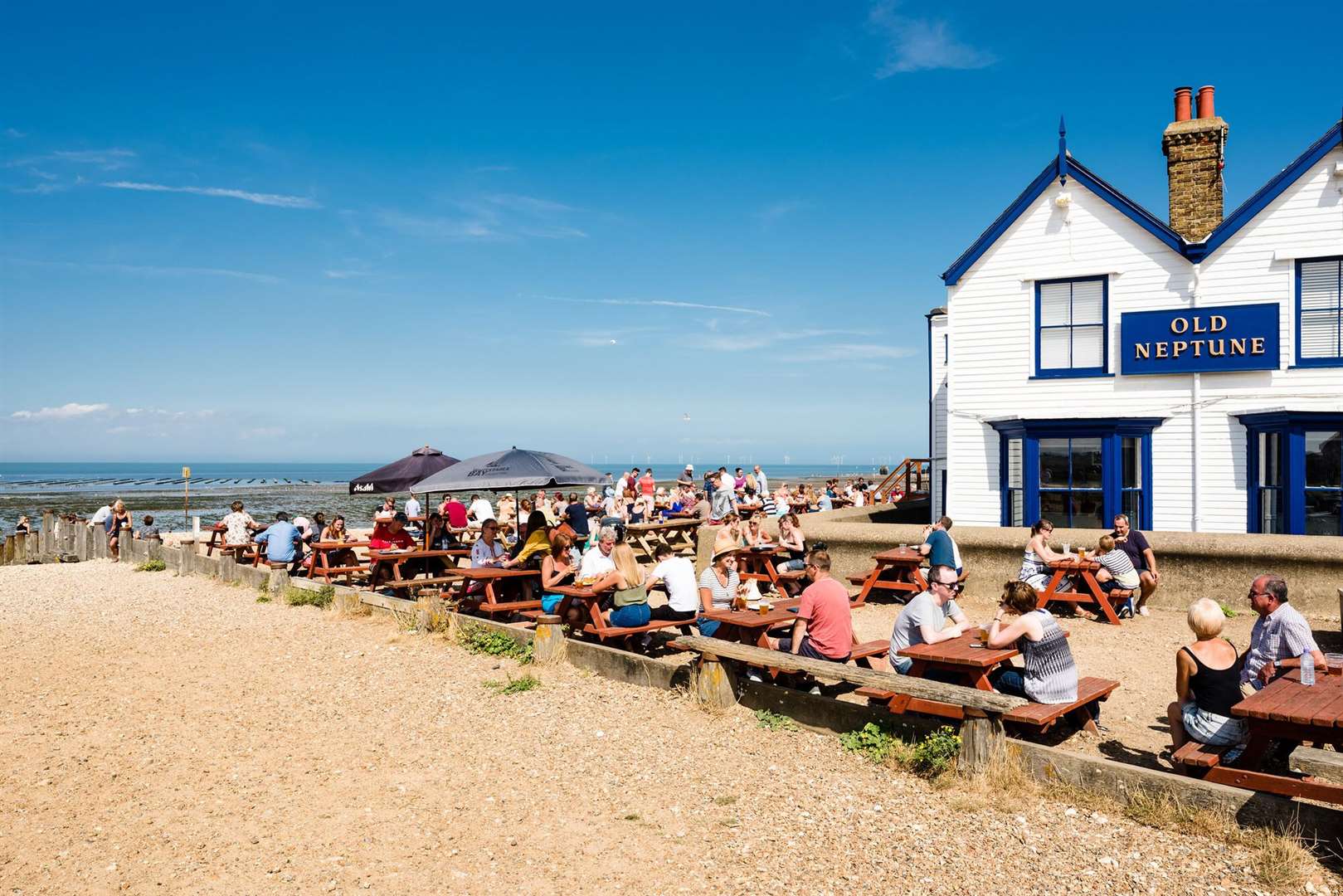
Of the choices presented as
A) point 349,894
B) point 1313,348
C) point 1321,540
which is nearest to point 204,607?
point 349,894

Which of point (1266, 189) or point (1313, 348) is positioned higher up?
point (1266, 189)

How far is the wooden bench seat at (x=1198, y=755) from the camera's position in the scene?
5.29 meters

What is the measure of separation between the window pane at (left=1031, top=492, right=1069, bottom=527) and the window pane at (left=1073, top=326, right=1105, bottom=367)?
7.17 feet

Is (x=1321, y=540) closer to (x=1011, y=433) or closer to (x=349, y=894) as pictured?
(x=1011, y=433)

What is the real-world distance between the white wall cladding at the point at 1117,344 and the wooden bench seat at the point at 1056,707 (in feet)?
28.4

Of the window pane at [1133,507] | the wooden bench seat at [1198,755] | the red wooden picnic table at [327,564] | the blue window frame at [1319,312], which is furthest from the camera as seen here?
the red wooden picnic table at [327,564]

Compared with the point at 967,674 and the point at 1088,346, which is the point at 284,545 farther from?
the point at 1088,346

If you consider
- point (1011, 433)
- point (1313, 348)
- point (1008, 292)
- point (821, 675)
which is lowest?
point (821, 675)

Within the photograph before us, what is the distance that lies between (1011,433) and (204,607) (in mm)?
13263

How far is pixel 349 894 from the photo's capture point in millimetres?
4758

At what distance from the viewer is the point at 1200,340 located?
45.2 ft

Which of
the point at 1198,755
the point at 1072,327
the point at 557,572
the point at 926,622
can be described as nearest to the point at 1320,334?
the point at 1072,327

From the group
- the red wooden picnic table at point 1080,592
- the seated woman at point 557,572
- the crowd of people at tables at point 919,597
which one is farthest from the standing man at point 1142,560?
the seated woman at point 557,572

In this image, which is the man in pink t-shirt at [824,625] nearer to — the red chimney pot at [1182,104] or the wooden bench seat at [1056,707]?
the wooden bench seat at [1056,707]
